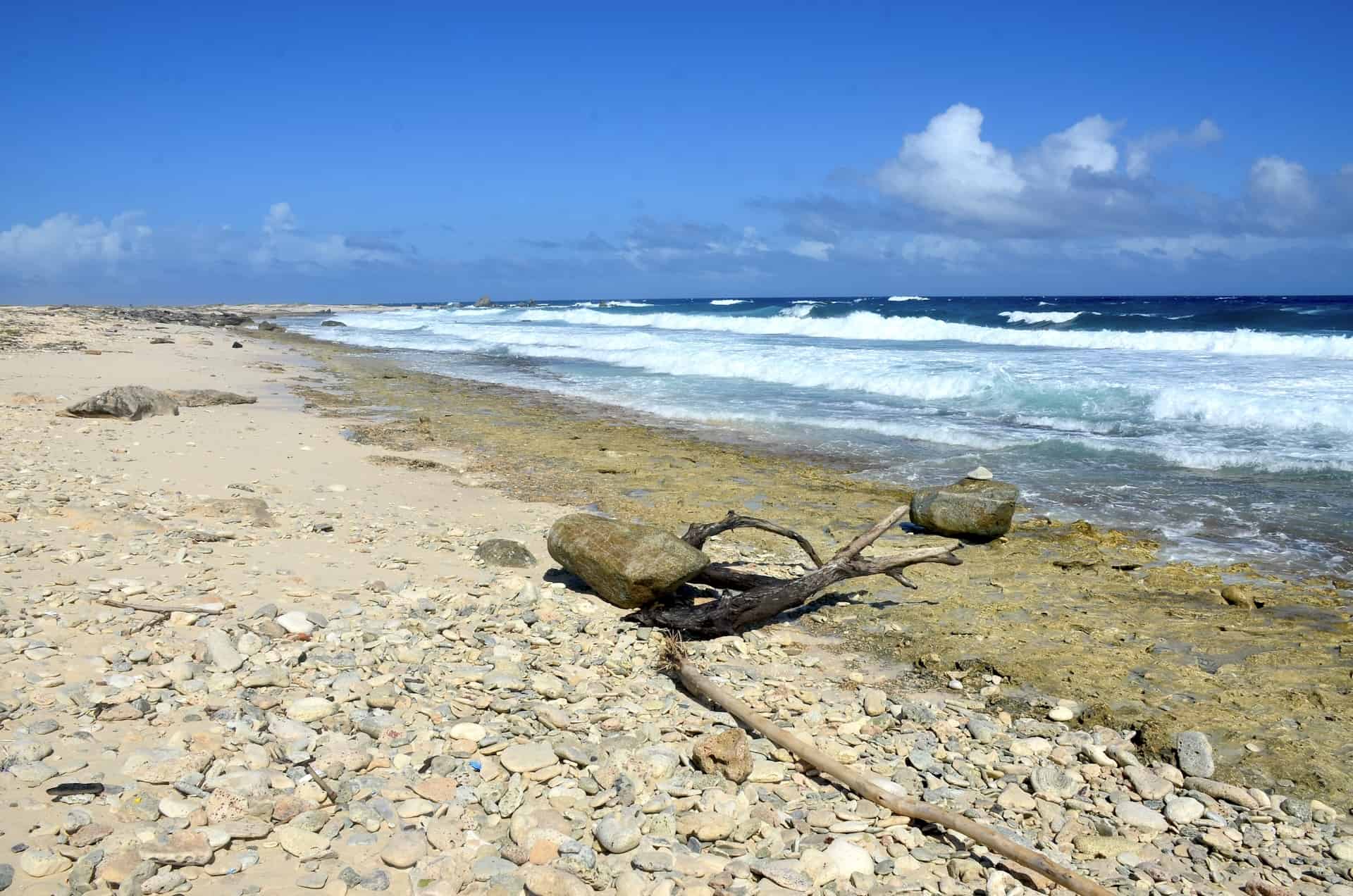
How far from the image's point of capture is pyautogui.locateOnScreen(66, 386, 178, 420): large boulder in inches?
420

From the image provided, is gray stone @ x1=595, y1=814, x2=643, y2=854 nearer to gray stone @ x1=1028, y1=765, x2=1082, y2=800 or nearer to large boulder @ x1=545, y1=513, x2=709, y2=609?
gray stone @ x1=1028, y1=765, x2=1082, y2=800

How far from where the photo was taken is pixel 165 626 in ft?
14.2

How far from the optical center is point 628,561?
5301 millimetres

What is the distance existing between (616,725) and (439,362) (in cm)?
2314

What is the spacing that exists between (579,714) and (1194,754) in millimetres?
2783

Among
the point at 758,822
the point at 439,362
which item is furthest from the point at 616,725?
the point at 439,362

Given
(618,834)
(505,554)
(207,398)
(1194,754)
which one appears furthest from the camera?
(207,398)

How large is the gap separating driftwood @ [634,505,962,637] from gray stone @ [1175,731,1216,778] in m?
1.97

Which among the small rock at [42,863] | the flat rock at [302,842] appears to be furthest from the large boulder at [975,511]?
the small rock at [42,863]

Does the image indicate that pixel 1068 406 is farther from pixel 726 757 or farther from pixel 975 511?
pixel 726 757

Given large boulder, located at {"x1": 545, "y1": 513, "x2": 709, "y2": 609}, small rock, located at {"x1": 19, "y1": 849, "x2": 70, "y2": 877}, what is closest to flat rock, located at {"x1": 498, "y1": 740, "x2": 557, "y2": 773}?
small rock, located at {"x1": 19, "y1": 849, "x2": 70, "y2": 877}

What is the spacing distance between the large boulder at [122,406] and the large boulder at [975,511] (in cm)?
972

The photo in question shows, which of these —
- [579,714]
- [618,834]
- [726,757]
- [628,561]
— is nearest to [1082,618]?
[628,561]

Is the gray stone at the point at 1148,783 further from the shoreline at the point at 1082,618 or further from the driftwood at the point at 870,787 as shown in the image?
the driftwood at the point at 870,787
